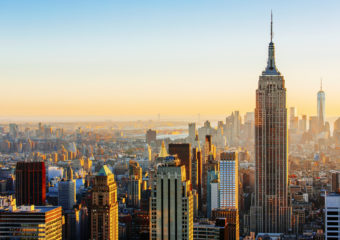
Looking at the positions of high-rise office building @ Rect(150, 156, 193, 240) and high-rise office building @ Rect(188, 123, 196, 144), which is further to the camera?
high-rise office building @ Rect(188, 123, 196, 144)

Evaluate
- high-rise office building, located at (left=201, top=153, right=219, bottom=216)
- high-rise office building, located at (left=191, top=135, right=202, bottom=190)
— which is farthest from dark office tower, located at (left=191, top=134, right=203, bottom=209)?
high-rise office building, located at (left=201, top=153, right=219, bottom=216)

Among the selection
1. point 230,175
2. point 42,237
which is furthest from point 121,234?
point 230,175

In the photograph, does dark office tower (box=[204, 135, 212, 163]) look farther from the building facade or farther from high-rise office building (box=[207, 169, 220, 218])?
the building facade

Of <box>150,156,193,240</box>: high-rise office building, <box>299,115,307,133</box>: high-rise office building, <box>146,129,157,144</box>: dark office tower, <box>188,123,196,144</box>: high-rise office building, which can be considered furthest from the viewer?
<box>299,115,307,133</box>: high-rise office building

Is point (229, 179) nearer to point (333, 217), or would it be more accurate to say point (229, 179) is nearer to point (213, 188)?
point (213, 188)

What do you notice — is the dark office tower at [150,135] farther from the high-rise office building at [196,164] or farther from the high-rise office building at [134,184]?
the high-rise office building at [196,164]

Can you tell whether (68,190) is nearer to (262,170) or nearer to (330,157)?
(262,170)
